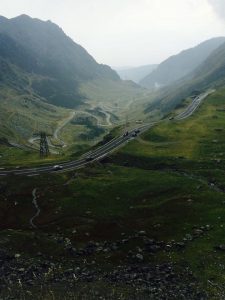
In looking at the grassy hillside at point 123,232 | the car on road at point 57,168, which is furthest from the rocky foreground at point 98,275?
the car on road at point 57,168

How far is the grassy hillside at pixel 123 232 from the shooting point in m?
86.1

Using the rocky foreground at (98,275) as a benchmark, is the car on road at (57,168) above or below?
above

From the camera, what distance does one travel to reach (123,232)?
10894 centimetres

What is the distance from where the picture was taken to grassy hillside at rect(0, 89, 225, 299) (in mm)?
86062

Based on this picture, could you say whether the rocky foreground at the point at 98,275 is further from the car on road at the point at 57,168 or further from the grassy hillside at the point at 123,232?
the car on road at the point at 57,168

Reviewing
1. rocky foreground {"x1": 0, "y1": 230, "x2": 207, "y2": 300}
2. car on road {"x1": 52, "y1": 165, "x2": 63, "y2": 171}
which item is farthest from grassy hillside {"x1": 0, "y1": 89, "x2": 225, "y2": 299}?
car on road {"x1": 52, "y1": 165, "x2": 63, "y2": 171}

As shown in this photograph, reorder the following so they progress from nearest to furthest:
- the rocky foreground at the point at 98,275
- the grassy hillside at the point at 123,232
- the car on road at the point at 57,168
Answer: the rocky foreground at the point at 98,275, the grassy hillside at the point at 123,232, the car on road at the point at 57,168

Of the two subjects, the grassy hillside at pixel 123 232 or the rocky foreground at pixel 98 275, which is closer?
the rocky foreground at pixel 98 275

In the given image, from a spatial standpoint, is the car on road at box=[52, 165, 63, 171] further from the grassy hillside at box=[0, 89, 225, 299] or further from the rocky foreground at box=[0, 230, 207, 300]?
the rocky foreground at box=[0, 230, 207, 300]

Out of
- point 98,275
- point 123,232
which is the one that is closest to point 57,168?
point 123,232

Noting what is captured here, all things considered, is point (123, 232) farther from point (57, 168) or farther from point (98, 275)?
point (57, 168)

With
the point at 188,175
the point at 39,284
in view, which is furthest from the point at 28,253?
the point at 188,175

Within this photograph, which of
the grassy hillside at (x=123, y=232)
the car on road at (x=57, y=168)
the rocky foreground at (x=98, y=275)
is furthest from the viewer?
the car on road at (x=57, y=168)

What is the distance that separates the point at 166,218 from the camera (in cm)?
11712
